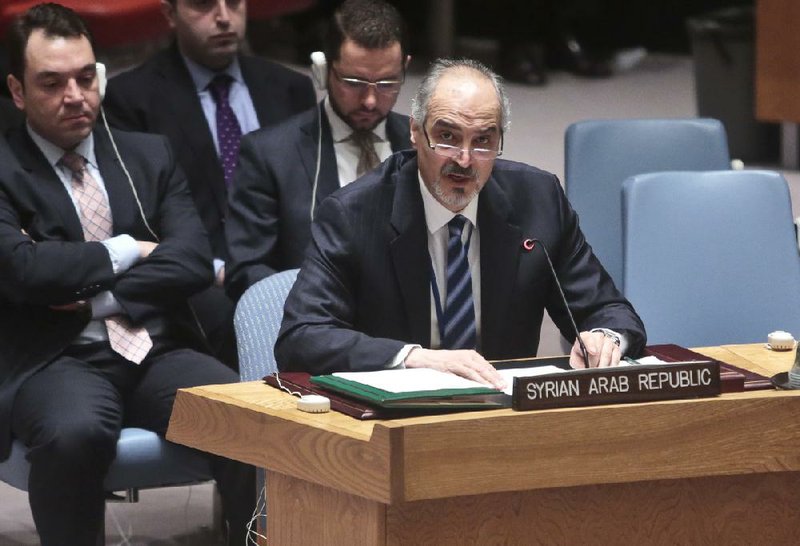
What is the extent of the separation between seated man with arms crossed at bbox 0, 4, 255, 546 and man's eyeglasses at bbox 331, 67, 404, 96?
489 millimetres

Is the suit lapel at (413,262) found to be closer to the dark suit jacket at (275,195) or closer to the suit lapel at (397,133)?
the dark suit jacket at (275,195)

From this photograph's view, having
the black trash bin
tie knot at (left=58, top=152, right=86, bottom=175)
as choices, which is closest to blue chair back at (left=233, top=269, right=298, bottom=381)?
tie knot at (left=58, top=152, right=86, bottom=175)

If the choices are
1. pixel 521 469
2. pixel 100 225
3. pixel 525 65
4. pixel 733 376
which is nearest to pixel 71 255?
pixel 100 225

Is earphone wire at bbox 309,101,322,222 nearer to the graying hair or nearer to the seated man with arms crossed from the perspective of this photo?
the seated man with arms crossed

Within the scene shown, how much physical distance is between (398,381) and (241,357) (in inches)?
32.1

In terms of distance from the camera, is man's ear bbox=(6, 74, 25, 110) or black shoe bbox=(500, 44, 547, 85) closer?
man's ear bbox=(6, 74, 25, 110)

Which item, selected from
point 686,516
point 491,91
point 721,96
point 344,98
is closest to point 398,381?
point 686,516

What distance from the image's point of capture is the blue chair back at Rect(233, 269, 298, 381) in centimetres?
320

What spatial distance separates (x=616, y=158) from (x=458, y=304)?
1364 mm

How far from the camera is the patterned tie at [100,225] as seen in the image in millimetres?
3523

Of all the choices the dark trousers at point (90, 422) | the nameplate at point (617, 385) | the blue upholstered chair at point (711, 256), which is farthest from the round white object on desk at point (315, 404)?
the blue upholstered chair at point (711, 256)

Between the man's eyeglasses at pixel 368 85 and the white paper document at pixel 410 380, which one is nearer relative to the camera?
the white paper document at pixel 410 380

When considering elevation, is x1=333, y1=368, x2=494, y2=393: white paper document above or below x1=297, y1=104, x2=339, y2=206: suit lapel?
below

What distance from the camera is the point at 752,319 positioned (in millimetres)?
3812
